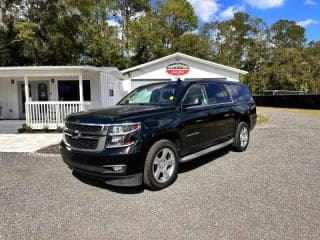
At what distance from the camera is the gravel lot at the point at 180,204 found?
384cm

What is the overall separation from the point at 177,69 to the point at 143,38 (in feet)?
52.5

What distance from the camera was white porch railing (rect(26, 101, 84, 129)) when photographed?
13.4 metres

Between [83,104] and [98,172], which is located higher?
[83,104]

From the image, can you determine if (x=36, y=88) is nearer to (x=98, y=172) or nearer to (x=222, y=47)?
(x=98, y=172)

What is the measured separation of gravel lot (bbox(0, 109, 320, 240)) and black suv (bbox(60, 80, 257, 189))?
41cm

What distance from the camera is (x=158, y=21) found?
125 ft

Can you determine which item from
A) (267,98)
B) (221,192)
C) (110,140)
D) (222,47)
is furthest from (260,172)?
(222,47)

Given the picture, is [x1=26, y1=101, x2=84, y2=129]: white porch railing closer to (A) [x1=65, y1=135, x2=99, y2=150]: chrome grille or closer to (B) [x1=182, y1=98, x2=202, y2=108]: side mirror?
(B) [x1=182, y1=98, x2=202, y2=108]: side mirror

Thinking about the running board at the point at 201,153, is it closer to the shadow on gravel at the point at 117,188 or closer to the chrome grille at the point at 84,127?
the shadow on gravel at the point at 117,188

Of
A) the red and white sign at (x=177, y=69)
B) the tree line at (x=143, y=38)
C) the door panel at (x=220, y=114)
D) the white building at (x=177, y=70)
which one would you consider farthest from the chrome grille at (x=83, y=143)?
the tree line at (x=143, y=38)

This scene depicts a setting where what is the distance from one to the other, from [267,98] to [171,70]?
620 inches

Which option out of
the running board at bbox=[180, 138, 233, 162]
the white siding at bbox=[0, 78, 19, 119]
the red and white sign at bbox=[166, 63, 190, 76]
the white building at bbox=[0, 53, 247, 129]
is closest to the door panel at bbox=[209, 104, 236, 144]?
the running board at bbox=[180, 138, 233, 162]

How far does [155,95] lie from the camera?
6559 mm

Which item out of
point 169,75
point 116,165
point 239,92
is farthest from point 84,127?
point 169,75
